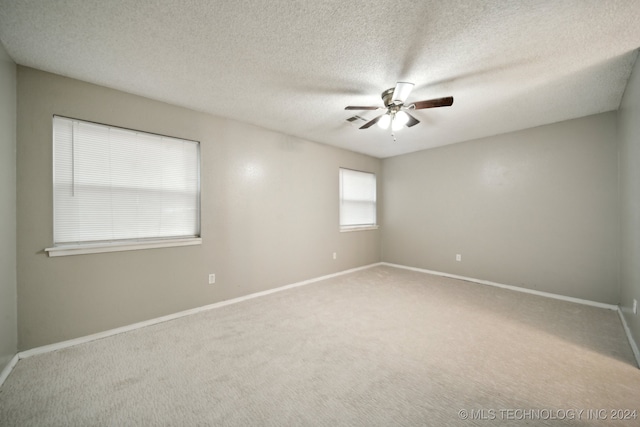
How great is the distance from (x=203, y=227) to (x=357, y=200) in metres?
3.12

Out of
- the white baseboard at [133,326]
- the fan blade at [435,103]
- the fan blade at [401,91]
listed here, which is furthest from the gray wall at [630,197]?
the white baseboard at [133,326]

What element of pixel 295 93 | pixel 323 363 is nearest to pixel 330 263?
pixel 323 363

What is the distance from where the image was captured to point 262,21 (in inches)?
61.3

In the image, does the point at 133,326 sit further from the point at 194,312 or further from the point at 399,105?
the point at 399,105

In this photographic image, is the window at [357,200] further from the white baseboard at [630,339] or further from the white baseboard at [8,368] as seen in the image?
the white baseboard at [8,368]

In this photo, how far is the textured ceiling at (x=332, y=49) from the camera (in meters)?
1.46

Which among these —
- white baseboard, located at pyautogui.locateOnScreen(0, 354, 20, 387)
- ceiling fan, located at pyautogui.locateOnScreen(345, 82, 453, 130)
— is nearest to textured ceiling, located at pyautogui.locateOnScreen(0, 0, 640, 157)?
ceiling fan, located at pyautogui.locateOnScreen(345, 82, 453, 130)

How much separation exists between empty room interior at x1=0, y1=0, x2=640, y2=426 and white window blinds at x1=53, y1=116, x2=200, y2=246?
2cm

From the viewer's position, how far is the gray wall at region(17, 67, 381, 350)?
6.65 ft

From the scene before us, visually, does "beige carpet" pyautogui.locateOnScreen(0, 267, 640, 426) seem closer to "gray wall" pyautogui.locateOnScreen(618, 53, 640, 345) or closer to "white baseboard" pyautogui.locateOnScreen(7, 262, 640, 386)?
"white baseboard" pyautogui.locateOnScreen(7, 262, 640, 386)

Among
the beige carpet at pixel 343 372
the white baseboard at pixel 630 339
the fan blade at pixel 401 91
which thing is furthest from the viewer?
the fan blade at pixel 401 91

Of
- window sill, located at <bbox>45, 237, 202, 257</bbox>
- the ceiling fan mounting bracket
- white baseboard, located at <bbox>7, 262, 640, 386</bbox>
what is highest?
the ceiling fan mounting bracket

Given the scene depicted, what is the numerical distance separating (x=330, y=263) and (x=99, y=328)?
319 cm

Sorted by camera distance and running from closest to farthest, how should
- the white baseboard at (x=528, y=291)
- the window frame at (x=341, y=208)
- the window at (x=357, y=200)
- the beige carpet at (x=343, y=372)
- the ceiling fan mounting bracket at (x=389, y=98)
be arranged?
the beige carpet at (x=343, y=372), the ceiling fan mounting bracket at (x=389, y=98), the white baseboard at (x=528, y=291), the window frame at (x=341, y=208), the window at (x=357, y=200)
